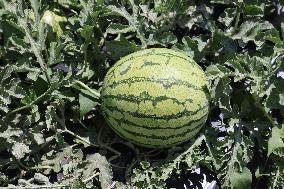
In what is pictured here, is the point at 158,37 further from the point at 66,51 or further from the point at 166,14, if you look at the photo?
the point at 66,51

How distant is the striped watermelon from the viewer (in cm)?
293

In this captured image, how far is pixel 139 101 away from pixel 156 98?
0.10 metres

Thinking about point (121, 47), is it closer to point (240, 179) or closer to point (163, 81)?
point (163, 81)

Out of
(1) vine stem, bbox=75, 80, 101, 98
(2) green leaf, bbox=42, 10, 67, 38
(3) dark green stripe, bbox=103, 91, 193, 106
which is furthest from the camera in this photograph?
(2) green leaf, bbox=42, 10, 67, 38

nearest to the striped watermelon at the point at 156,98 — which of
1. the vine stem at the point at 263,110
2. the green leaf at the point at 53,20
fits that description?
the vine stem at the point at 263,110

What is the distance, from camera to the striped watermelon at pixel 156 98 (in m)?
2.93

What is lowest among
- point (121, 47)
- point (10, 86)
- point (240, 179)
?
point (240, 179)

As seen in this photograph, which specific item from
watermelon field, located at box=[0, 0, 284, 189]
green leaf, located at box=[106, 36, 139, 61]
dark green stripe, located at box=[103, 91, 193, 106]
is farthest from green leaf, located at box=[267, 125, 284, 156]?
green leaf, located at box=[106, 36, 139, 61]

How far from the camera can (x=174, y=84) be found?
9.62 feet

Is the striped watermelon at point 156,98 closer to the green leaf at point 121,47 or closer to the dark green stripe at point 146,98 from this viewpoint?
the dark green stripe at point 146,98

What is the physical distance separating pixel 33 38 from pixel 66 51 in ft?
0.79

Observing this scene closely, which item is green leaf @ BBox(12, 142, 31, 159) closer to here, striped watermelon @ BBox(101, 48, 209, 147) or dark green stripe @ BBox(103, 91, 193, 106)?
striped watermelon @ BBox(101, 48, 209, 147)

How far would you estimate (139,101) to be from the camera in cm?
293

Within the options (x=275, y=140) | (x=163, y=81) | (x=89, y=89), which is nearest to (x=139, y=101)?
(x=163, y=81)
